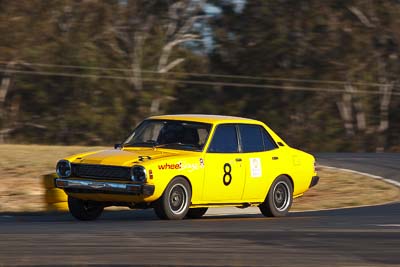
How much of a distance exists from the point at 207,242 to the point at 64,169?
11.9 feet

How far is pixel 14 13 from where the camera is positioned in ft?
161

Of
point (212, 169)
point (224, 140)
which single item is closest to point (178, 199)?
point (212, 169)

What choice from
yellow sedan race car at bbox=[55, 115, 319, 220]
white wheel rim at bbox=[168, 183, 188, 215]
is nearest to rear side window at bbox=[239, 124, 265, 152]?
yellow sedan race car at bbox=[55, 115, 319, 220]

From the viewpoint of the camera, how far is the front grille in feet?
41.8

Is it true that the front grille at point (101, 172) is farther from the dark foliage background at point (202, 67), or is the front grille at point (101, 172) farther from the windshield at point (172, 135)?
the dark foliage background at point (202, 67)

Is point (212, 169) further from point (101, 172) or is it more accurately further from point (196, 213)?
point (101, 172)

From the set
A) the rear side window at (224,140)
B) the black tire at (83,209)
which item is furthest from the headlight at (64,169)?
the rear side window at (224,140)

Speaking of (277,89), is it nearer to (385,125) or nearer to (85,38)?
(385,125)

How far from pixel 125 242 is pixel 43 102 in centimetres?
4104

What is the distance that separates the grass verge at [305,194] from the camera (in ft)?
56.4

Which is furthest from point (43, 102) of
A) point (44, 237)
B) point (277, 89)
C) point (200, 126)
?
point (44, 237)

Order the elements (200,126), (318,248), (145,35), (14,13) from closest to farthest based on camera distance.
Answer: (318,248)
(200,126)
(14,13)
(145,35)

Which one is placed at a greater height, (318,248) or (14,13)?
(14,13)

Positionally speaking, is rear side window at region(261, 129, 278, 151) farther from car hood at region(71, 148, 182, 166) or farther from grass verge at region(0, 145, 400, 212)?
grass verge at region(0, 145, 400, 212)
